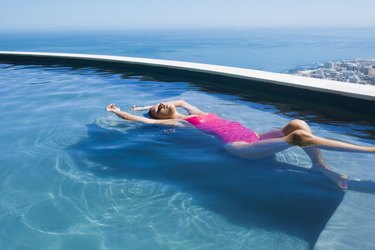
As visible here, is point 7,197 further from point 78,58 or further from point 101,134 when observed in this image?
point 78,58

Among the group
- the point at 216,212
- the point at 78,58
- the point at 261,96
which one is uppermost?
the point at 78,58

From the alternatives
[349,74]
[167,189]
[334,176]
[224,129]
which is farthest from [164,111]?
[349,74]

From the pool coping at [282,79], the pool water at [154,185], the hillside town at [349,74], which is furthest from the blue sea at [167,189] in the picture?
the hillside town at [349,74]

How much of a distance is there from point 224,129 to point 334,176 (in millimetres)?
1094

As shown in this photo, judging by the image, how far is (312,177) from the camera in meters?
2.66

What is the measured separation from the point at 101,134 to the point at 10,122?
143 cm

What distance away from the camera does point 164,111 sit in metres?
3.69

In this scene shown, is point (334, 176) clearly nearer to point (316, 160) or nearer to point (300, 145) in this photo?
point (316, 160)

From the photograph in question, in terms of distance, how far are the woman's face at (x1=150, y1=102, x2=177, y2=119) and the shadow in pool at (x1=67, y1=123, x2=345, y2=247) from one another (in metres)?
0.17

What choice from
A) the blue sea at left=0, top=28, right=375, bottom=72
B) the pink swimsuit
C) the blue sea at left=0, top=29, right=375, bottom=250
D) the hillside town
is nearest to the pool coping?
the blue sea at left=0, top=29, right=375, bottom=250

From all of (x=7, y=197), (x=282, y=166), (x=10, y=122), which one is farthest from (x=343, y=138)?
(x=10, y=122)

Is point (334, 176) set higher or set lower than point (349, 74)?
lower

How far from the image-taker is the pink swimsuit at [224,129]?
3000 mm

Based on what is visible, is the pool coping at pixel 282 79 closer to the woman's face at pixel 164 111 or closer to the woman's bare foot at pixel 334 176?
the woman's bare foot at pixel 334 176
